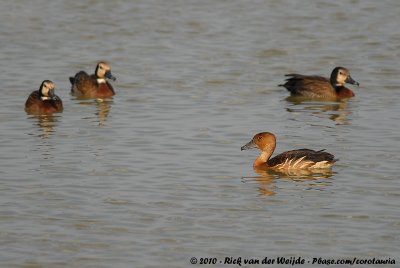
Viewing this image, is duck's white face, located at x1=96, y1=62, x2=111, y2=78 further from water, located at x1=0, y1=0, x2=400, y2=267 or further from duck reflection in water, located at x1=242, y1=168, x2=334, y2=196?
duck reflection in water, located at x1=242, y1=168, x2=334, y2=196

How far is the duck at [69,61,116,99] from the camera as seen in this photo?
74.6 ft

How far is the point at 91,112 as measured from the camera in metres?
21.3

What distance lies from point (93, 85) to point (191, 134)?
443 cm

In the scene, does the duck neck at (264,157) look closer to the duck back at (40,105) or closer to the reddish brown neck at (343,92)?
the duck back at (40,105)

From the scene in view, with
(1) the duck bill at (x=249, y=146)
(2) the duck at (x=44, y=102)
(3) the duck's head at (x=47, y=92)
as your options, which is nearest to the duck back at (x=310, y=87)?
(2) the duck at (x=44, y=102)

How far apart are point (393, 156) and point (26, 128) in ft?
22.0

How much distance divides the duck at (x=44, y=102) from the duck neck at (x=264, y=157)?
18.6 ft

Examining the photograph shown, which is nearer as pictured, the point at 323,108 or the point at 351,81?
the point at 323,108

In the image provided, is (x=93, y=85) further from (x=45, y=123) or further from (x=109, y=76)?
(x=45, y=123)

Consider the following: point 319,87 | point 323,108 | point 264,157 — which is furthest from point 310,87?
point 264,157

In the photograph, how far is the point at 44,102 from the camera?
20797 millimetres

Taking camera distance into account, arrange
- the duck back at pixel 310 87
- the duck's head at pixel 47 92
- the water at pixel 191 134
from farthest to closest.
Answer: the duck back at pixel 310 87 < the duck's head at pixel 47 92 < the water at pixel 191 134

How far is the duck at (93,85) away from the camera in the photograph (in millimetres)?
22750

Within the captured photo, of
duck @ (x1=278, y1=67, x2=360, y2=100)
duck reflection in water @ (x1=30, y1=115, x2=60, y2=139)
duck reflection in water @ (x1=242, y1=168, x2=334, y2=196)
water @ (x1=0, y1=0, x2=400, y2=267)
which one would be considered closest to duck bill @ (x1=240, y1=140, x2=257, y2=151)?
water @ (x1=0, y1=0, x2=400, y2=267)
